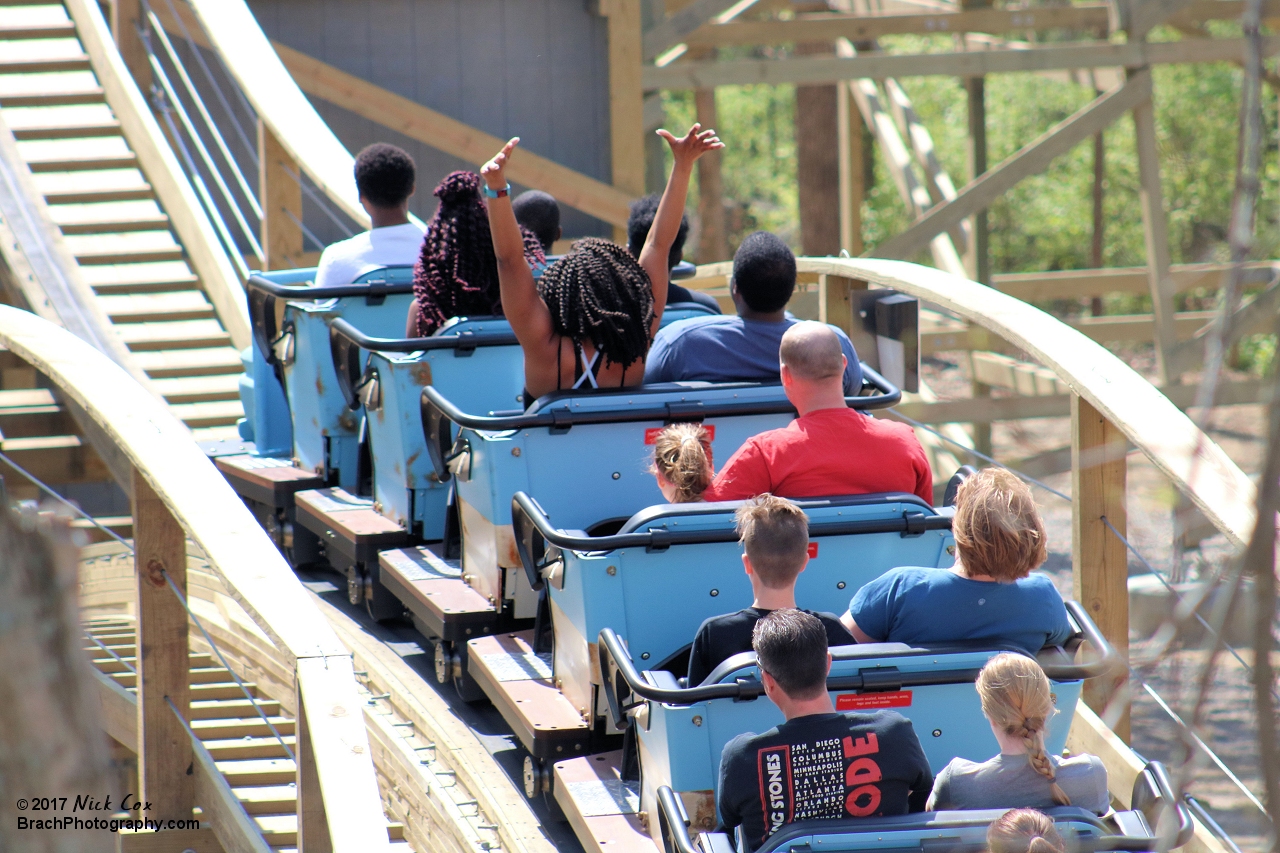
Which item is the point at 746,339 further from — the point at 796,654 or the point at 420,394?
the point at 796,654

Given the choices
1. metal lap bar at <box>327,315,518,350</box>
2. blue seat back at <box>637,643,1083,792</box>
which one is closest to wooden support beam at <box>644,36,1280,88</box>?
metal lap bar at <box>327,315,518,350</box>

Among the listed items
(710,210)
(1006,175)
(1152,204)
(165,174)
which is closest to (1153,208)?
(1152,204)

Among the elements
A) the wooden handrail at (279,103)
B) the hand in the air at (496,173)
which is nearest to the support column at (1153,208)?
the wooden handrail at (279,103)

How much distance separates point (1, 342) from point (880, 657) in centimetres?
220

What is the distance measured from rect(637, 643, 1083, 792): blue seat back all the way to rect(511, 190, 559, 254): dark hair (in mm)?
2471

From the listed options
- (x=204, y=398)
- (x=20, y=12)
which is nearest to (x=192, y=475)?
(x=204, y=398)

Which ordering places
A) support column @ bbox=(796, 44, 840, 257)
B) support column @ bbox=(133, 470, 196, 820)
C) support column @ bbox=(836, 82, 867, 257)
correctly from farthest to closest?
support column @ bbox=(796, 44, 840, 257), support column @ bbox=(836, 82, 867, 257), support column @ bbox=(133, 470, 196, 820)

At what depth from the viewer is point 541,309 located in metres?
3.50

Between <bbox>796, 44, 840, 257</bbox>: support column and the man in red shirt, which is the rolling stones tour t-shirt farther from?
<bbox>796, 44, 840, 257</bbox>: support column

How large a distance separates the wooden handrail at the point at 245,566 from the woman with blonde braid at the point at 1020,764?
3.38ft

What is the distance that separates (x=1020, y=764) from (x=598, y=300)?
5.65ft

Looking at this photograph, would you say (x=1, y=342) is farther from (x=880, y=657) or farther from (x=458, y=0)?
(x=458, y=0)

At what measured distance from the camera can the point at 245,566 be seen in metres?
2.28

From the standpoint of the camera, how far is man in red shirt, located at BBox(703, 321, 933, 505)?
309 centimetres
